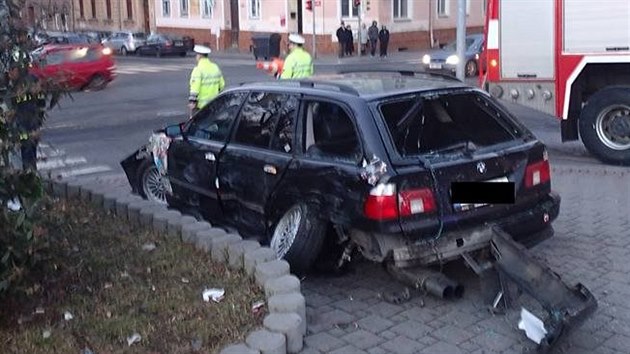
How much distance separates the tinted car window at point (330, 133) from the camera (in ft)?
19.9

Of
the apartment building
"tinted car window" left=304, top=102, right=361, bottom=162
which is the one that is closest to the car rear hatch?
"tinted car window" left=304, top=102, right=361, bottom=162

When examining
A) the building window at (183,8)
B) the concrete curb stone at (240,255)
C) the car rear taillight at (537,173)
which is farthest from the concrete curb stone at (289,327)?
the building window at (183,8)

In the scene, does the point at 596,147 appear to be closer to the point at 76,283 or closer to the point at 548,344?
the point at 548,344

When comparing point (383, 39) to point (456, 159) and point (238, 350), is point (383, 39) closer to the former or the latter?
point (456, 159)

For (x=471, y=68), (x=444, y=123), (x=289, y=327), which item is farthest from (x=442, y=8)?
(x=289, y=327)

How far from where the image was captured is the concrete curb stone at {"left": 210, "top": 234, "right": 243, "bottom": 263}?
6180 mm

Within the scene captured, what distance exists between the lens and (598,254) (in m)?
7.09

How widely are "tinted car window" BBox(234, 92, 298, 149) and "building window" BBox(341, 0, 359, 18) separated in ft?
115

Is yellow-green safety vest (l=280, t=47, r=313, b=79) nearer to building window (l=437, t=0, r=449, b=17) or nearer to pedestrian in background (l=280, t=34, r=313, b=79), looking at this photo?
pedestrian in background (l=280, t=34, r=313, b=79)

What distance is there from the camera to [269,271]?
562cm

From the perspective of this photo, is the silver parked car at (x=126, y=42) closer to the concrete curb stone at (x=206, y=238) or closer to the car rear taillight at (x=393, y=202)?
the concrete curb stone at (x=206, y=238)

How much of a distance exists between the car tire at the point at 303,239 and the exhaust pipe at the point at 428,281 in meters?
0.56

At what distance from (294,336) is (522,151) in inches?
93.5

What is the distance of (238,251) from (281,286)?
0.73 m
